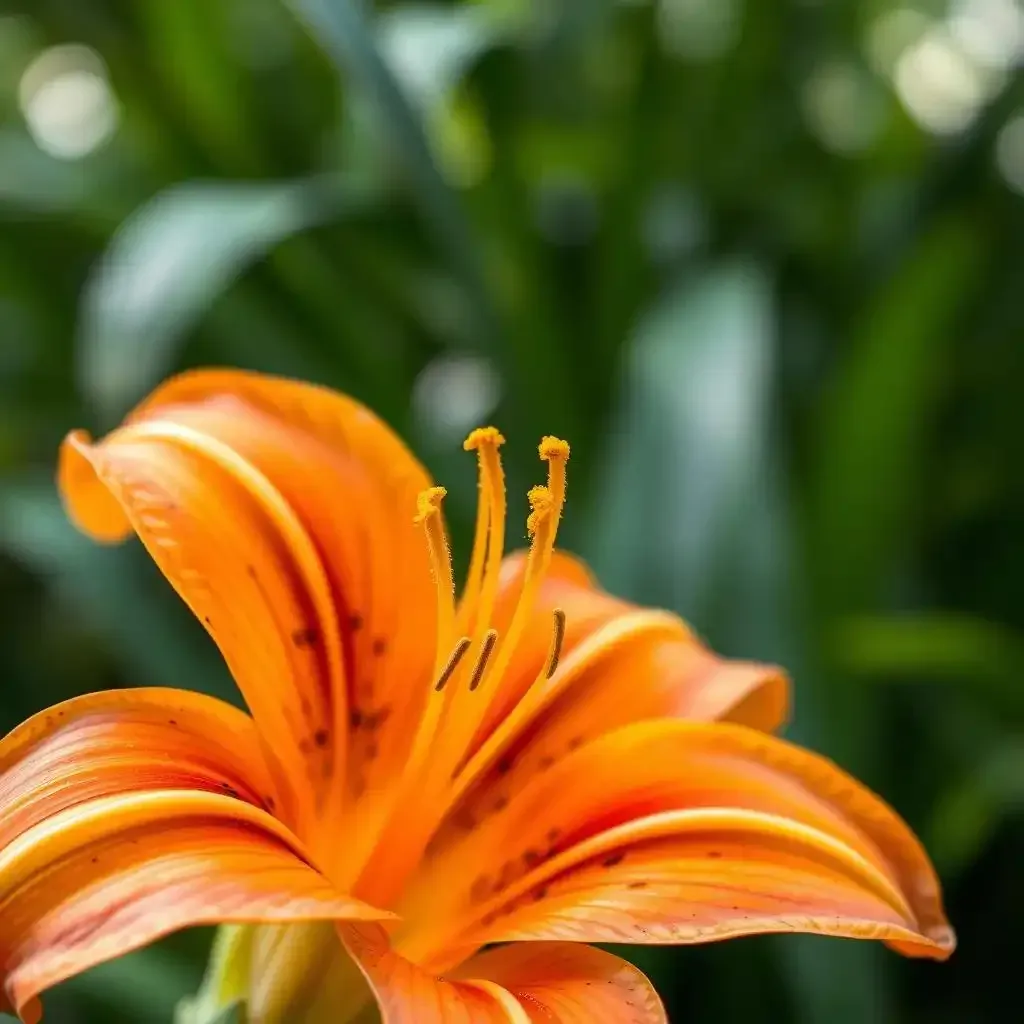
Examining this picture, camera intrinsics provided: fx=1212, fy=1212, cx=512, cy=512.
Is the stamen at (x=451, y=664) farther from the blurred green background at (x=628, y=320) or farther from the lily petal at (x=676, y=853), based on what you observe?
the blurred green background at (x=628, y=320)

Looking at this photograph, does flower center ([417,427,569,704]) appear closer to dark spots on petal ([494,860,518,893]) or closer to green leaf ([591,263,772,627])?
dark spots on petal ([494,860,518,893])

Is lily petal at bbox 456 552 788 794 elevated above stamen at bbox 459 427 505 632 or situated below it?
below

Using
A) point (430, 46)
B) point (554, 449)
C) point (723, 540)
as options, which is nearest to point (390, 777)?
point (554, 449)

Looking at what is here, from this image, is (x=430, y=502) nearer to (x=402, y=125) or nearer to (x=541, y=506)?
(x=541, y=506)

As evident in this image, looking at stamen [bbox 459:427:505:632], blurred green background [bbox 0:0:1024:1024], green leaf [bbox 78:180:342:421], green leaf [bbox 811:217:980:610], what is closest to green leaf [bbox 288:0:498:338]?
blurred green background [bbox 0:0:1024:1024]

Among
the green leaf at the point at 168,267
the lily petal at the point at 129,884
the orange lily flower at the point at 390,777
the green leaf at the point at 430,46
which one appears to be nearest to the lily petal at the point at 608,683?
the orange lily flower at the point at 390,777

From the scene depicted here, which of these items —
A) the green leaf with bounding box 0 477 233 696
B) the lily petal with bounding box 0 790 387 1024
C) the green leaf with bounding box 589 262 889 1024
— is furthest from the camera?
the green leaf with bounding box 0 477 233 696

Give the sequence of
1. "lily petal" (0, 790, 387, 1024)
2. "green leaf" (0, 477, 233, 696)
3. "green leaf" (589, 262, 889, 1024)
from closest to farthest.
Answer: "lily petal" (0, 790, 387, 1024), "green leaf" (589, 262, 889, 1024), "green leaf" (0, 477, 233, 696)

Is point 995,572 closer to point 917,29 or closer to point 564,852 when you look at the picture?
point 564,852
